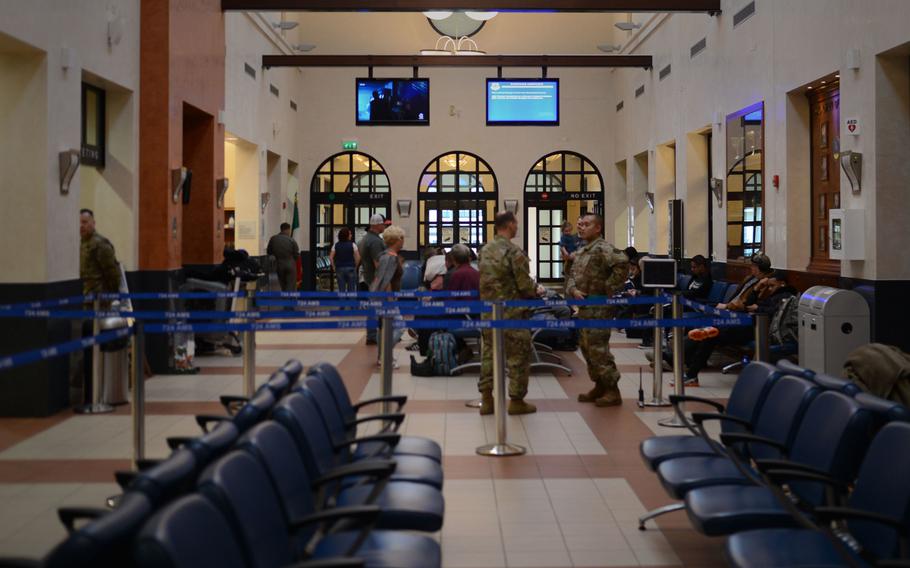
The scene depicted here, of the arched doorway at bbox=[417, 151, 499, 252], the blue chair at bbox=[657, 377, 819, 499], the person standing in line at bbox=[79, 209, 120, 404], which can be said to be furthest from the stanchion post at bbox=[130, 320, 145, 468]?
the arched doorway at bbox=[417, 151, 499, 252]

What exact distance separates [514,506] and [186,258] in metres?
8.73

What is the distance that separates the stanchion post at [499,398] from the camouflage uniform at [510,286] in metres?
1.11

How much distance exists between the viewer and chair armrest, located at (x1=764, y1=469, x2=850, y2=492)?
3.49m

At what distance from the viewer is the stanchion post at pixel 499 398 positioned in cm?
621

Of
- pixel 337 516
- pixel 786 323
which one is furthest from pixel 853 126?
pixel 337 516

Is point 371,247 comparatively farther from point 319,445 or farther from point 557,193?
point 557,193

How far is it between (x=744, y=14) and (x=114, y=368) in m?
9.08

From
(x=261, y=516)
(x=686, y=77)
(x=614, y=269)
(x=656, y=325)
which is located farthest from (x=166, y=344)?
(x=686, y=77)

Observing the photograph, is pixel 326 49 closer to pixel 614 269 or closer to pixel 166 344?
pixel 166 344

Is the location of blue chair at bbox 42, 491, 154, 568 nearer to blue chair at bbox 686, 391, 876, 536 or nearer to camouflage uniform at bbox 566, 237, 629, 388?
blue chair at bbox 686, 391, 876, 536

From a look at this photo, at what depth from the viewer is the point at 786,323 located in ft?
30.7

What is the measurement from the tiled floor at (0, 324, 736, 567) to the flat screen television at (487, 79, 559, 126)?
449 inches

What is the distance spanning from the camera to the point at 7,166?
7.94m

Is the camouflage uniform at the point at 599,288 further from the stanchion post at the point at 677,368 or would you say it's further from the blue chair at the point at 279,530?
the blue chair at the point at 279,530
